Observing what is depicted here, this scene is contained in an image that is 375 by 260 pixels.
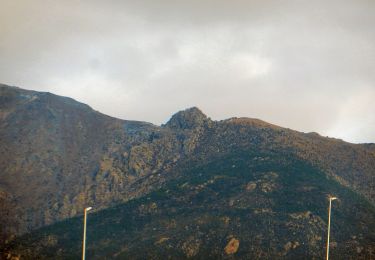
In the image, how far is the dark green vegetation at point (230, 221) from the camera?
91000mm

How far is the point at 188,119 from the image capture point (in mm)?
163750

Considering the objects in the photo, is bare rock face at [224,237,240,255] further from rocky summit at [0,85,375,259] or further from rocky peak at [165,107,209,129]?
rocky peak at [165,107,209,129]

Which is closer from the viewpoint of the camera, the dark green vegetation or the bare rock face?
the bare rock face

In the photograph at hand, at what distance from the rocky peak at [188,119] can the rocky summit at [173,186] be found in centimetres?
40

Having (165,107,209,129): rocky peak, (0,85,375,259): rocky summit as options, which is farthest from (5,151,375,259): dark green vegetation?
(165,107,209,129): rocky peak

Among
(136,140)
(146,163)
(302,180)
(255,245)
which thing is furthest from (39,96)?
(255,245)

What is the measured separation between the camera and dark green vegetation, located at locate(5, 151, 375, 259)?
9100 cm

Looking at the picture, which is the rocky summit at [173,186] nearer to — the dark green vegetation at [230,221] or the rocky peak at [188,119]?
the dark green vegetation at [230,221]

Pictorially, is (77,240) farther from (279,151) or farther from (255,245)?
(279,151)

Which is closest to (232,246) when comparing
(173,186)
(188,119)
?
(173,186)

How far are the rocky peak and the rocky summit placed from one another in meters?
0.40

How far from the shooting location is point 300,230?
95.6m

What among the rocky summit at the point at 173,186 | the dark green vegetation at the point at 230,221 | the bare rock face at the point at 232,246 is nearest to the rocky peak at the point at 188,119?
the rocky summit at the point at 173,186

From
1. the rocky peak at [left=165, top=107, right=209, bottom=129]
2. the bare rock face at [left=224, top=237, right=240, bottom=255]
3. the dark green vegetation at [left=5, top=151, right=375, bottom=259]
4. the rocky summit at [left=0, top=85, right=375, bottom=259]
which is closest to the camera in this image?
the bare rock face at [left=224, top=237, right=240, bottom=255]
